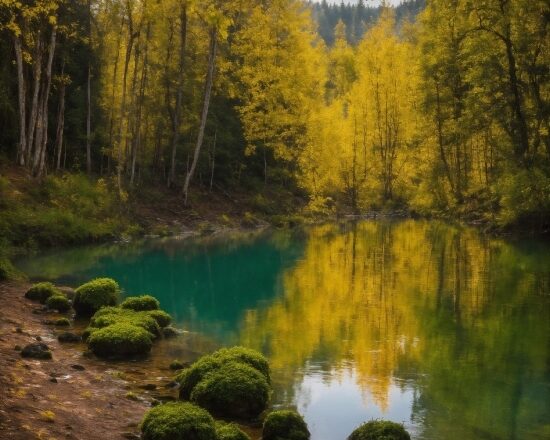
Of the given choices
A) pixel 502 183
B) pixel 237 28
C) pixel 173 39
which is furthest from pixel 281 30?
pixel 502 183

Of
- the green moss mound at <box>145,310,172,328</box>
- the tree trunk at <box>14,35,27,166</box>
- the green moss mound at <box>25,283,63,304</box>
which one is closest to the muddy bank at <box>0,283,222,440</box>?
the green moss mound at <box>145,310,172,328</box>

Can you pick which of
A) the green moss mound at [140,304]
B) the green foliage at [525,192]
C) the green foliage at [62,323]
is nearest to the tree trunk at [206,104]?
the green foliage at [525,192]

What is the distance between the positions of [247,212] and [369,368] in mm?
29366

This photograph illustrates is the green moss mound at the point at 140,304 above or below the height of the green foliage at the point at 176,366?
above

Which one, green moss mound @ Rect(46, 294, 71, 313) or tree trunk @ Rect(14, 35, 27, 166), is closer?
green moss mound @ Rect(46, 294, 71, 313)

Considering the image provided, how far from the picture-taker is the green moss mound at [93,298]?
14.1 m

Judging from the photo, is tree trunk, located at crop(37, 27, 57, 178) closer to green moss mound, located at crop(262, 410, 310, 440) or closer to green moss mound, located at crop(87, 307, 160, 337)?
green moss mound, located at crop(87, 307, 160, 337)

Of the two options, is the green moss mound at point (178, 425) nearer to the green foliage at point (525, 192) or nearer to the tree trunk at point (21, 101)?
the tree trunk at point (21, 101)

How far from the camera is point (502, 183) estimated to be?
98.3 feet

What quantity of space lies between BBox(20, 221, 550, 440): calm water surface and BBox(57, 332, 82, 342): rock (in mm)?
2228

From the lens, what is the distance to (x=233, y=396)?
873 cm

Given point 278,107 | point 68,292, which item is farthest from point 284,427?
point 278,107

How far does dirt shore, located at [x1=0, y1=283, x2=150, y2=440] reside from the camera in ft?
22.8

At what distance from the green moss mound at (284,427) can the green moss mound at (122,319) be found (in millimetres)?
5059
